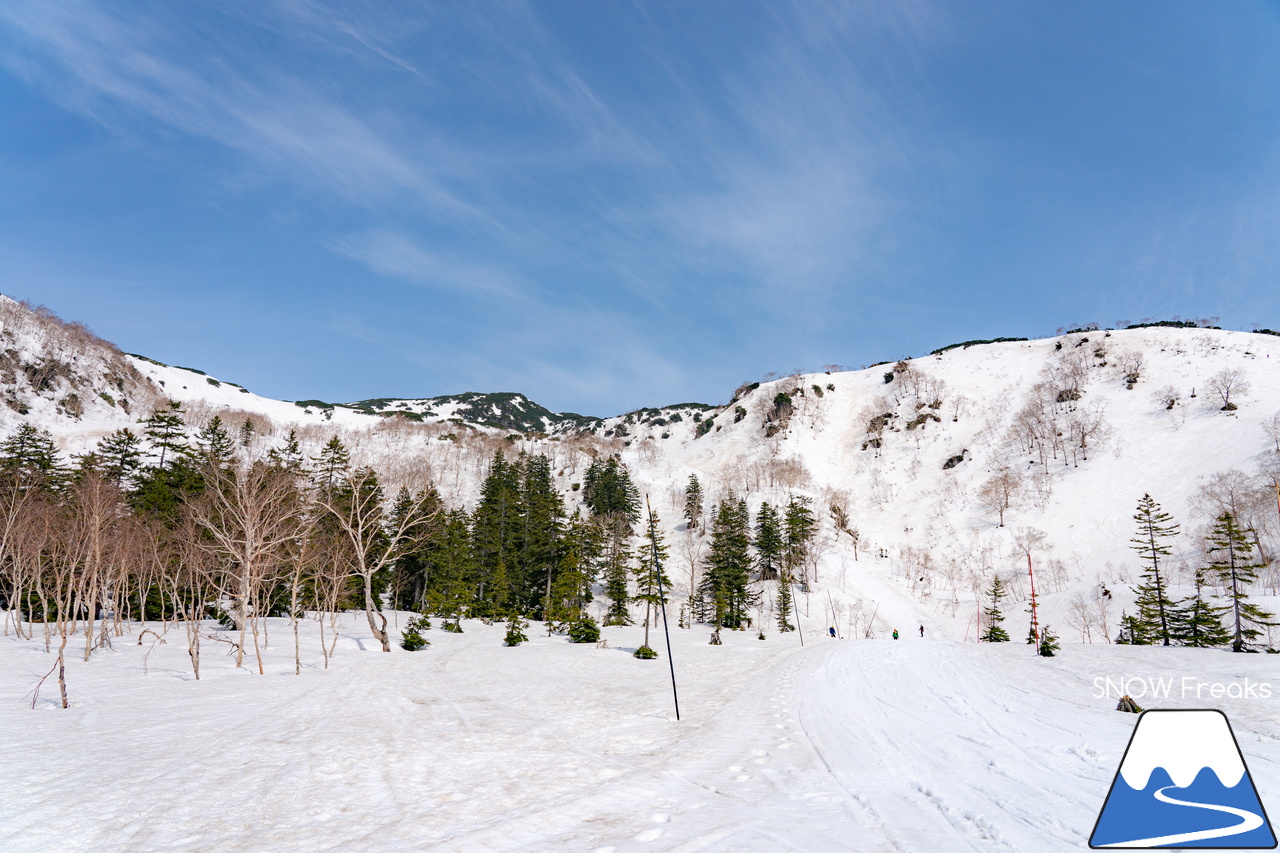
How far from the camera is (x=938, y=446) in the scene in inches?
4035

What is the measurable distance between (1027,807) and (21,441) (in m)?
73.5

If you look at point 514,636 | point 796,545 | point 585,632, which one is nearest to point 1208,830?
point 514,636

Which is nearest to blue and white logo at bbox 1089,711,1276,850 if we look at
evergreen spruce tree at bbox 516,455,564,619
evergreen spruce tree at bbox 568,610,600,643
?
evergreen spruce tree at bbox 568,610,600,643

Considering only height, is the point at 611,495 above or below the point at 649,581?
above

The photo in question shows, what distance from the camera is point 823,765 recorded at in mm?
8781

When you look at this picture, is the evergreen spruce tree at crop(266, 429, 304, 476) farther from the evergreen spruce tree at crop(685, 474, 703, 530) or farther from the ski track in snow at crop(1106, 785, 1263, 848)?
the evergreen spruce tree at crop(685, 474, 703, 530)

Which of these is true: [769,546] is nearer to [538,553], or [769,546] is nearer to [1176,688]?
[538,553]

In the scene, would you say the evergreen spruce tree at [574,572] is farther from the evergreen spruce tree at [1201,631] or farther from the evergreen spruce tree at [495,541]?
the evergreen spruce tree at [1201,631]

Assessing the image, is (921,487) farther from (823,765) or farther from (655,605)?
(823,765)

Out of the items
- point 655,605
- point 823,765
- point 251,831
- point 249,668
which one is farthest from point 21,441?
point 823,765

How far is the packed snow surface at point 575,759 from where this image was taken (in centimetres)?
602

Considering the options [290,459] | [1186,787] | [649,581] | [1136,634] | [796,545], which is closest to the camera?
[1186,787]

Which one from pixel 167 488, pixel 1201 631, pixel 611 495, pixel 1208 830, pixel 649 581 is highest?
pixel 167 488

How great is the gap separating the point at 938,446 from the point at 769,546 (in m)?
56.5
